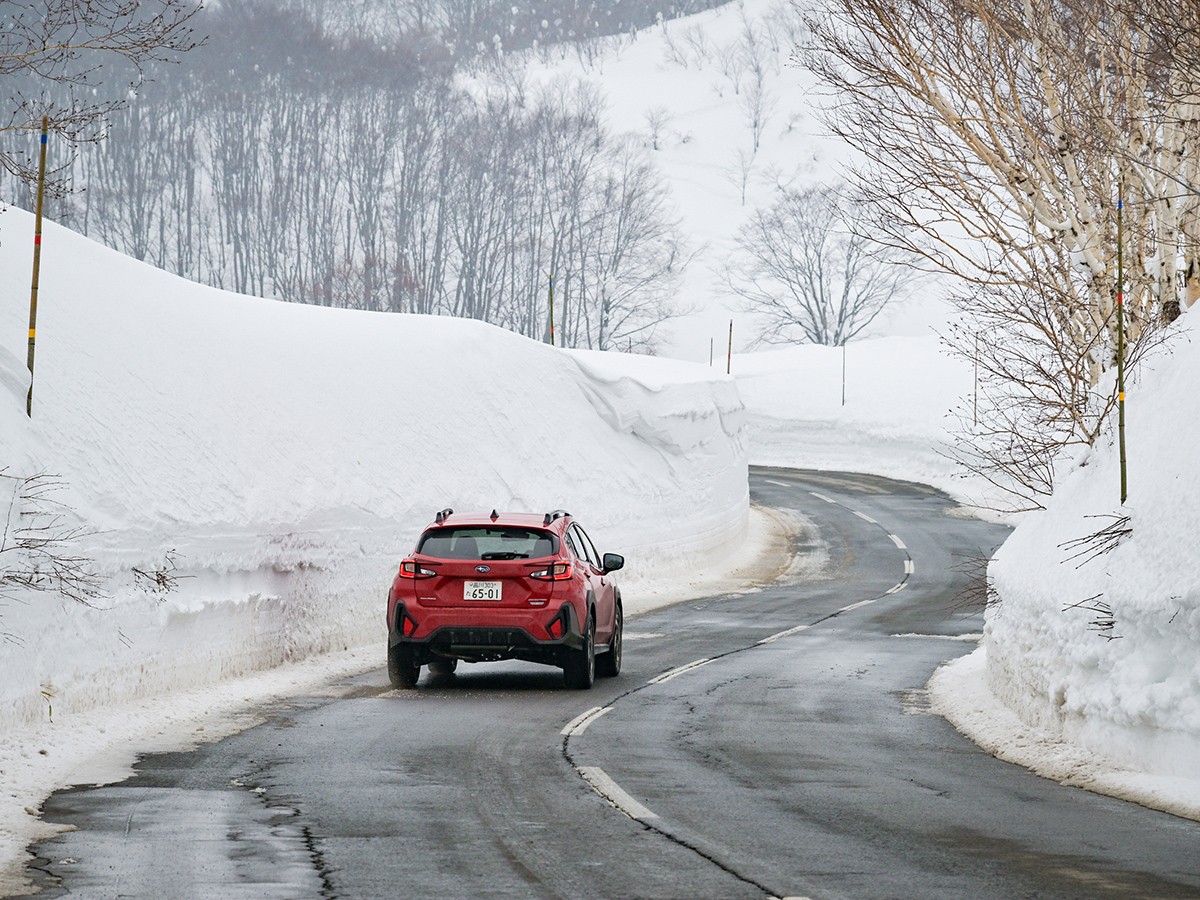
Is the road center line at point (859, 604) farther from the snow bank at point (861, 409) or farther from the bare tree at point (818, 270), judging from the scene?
the bare tree at point (818, 270)

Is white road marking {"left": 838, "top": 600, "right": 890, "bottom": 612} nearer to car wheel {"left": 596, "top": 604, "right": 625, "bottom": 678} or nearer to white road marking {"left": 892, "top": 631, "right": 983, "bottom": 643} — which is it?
white road marking {"left": 892, "top": 631, "right": 983, "bottom": 643}

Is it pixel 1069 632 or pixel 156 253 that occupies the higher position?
pixel 156 253

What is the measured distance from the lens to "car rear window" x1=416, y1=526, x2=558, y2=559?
14.7 metres

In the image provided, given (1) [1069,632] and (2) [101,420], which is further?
(2) [101,420]

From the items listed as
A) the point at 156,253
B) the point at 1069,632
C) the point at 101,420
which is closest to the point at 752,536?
the point at 101,420

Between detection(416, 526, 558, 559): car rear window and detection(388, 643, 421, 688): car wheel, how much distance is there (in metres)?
0.99

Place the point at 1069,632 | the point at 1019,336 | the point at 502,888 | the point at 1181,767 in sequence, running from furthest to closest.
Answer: the point at 1019,336, the point at 1069,632, the point at 1181,767, the point at 502,888

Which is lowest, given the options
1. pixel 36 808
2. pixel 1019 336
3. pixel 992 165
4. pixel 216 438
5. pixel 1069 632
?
pixel 36 808

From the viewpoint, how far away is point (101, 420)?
16281 millimetres

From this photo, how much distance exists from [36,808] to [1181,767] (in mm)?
6665

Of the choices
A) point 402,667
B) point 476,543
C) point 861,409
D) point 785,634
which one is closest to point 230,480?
point 402,667

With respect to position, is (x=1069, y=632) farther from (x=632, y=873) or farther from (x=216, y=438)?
(x=216, y=438)

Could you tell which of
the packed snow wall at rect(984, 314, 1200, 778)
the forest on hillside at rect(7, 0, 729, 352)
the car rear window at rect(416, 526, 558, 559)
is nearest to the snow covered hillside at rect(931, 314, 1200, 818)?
the packed snow wall at rect(984, 314, 1200, 778)

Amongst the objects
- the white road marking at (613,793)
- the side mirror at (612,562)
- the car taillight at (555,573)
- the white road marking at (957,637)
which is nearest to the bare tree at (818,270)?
the white road marking at (957,637)
